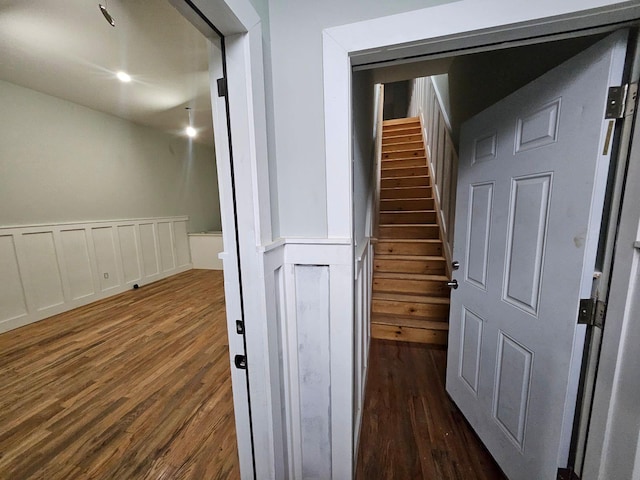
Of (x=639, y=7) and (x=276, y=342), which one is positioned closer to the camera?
(x=639, y=7)

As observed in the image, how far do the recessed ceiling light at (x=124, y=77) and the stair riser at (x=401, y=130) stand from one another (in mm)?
3832

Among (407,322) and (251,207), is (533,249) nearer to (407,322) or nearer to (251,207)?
(251,207)

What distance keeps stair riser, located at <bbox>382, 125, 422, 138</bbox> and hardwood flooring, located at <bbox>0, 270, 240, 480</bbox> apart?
13.8 ft

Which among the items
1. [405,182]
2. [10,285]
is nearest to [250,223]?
[405,182]

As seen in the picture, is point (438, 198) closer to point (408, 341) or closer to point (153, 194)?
point (408, 341)

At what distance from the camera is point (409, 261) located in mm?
2820

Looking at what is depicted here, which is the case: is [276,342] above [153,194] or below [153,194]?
below

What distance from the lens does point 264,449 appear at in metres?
0.89

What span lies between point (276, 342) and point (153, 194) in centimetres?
465

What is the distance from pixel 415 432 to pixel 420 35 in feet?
6.31

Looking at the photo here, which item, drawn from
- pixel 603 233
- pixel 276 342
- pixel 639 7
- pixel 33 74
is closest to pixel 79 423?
pixel 276 342

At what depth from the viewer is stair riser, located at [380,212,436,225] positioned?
3232mm

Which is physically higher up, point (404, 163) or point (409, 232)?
point (404, 163)

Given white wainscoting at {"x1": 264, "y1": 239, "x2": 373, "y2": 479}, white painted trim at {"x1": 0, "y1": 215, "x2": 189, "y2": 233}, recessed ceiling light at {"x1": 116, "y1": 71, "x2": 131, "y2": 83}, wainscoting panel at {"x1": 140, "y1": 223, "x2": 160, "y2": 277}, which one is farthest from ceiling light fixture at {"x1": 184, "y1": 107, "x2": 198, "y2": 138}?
white wainscoting at {"x1": 264, "y1": 239, "x2": 373, "y2": 479}
